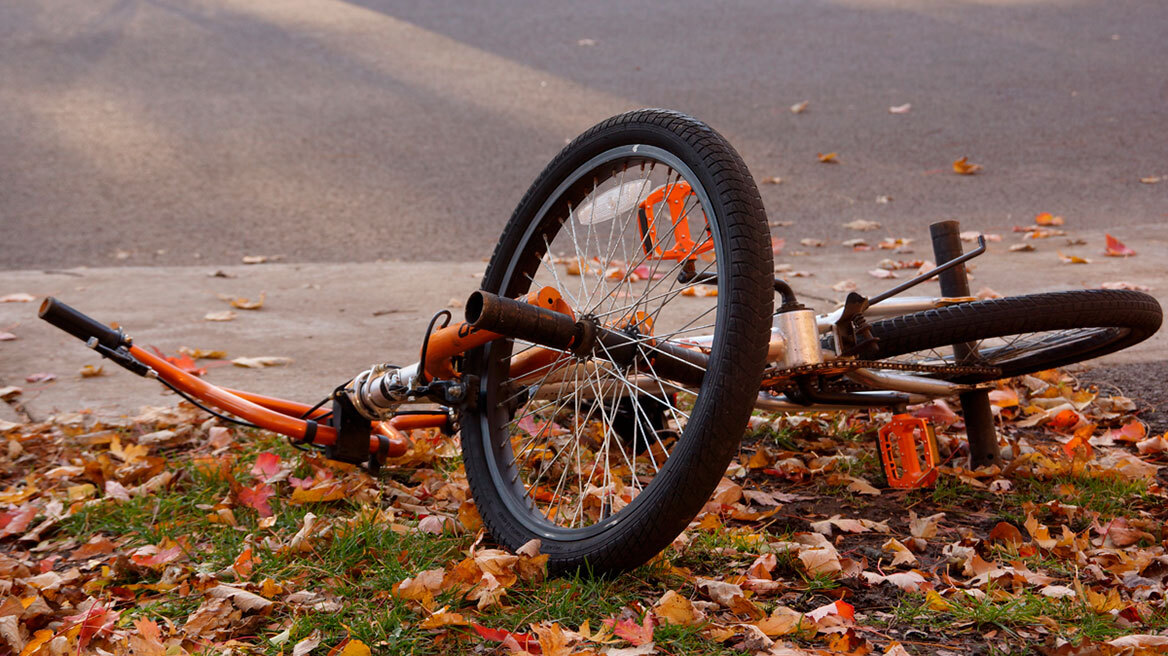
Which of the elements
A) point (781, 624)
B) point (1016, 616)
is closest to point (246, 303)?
point (781, 624)

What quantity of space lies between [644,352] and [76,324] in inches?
60.0

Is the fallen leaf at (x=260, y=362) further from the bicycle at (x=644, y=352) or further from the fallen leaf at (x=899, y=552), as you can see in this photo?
the fallen leaf at (x=899, y=552)

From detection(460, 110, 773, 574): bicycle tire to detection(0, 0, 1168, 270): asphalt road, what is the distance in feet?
9.75

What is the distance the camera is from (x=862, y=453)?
297cm

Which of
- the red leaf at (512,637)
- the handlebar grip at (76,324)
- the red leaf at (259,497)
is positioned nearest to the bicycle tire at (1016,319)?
the red leaf at (512,637)

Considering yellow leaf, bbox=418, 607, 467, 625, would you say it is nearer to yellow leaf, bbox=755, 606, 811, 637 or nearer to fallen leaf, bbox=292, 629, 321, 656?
fallen leaf, bbox=292, 629, 321, 656

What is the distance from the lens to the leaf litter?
1893 mm

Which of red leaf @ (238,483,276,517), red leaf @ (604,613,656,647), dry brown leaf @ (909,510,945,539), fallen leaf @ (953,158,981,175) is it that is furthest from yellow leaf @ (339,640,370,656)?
fallen leaf @ (953,158,981,175)

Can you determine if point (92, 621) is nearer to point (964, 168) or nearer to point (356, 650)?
point (356, 650)

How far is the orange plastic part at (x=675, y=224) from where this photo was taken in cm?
230

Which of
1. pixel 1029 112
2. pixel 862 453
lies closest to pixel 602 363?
pixel 862 453

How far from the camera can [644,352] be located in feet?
7.41

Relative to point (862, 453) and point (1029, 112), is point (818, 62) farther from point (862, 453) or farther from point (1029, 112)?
point (862, 453)

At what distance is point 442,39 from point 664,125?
7.02m
